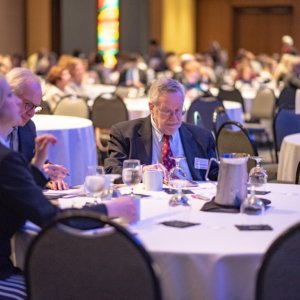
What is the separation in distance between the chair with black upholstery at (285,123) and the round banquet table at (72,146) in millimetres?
1762

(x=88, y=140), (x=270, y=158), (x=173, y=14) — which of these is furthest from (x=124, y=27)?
(x=88, y=140)

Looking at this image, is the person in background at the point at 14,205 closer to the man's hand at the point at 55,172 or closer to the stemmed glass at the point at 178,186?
the stemmed glass at the point at 178,186

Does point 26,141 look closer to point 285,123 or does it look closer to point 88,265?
point 88,265

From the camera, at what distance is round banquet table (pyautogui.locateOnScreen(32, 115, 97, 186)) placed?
6.27 m

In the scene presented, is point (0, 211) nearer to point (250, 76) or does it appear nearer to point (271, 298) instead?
point (271, 298)

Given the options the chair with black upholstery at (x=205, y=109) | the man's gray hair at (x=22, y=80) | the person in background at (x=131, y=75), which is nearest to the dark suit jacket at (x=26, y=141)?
the man's gray hair at (x=22, y=80)

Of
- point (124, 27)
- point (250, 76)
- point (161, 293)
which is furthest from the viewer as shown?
point (124, 27)

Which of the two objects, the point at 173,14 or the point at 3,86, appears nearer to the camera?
the point at 3,86

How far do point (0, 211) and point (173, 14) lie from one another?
2296 cm

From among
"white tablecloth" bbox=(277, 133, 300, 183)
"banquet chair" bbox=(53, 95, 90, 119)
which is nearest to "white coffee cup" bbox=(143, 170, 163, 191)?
"white tablecloth" bbox=(277, 133, 300, 183)

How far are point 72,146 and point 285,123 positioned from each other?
208cm

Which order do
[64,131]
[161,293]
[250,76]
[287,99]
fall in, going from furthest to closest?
[250,76], [287,99], [64,131], [161,293]

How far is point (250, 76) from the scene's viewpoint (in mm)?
15680

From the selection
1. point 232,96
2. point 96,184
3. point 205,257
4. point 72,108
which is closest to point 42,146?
point 96,184
